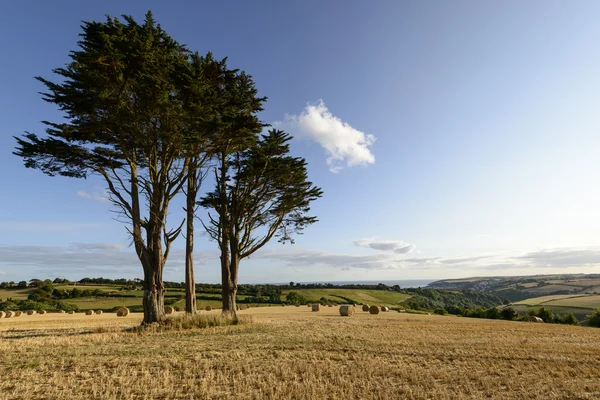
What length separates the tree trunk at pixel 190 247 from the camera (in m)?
22.8

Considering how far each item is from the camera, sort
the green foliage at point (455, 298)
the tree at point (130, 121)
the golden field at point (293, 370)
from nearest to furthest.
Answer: the golden field at point (293, 370) < the tree at point (130, 121) < the green foliage at point (455, 298)

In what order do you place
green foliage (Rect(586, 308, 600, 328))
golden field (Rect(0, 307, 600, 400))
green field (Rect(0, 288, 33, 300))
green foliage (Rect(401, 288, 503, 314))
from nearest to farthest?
golden field (Rect(0, 307, 600, 400)), green foliage (Rect(586, 308, 600, 328)), green field (Rect(0, 288, 33, 300)), green foliage (Rect(401, 288, 503, 314))

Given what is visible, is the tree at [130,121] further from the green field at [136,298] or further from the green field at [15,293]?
the green field at [15,293]

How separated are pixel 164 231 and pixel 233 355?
1129 centimetres

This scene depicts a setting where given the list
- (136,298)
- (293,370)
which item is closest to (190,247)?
(293,370)

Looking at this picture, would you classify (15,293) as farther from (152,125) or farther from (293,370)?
(293,370)

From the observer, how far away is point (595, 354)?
11.7 metres

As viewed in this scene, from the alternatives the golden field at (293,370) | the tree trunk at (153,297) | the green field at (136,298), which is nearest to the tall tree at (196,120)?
the tree trunk at (153,297)

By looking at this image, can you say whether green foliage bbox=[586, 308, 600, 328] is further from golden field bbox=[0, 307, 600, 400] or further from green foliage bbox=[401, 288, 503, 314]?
green foliage bbox=[401, 288, 503, 314]

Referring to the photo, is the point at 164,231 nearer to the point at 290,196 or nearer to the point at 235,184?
the point at 235,184

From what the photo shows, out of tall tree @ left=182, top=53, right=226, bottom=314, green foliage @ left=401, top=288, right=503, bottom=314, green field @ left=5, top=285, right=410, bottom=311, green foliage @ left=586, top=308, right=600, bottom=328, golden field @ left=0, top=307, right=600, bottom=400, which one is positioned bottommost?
green foliage @ left=401, top=288, right=503, bottom=314

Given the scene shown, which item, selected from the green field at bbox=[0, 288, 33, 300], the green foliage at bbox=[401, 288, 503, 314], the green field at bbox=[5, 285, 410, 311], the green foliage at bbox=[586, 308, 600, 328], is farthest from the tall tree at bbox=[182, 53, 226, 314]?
the green foliage at bbox=[401, 288, 503, 314]

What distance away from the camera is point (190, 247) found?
23531mm

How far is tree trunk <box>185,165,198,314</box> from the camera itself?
74.9 ft
